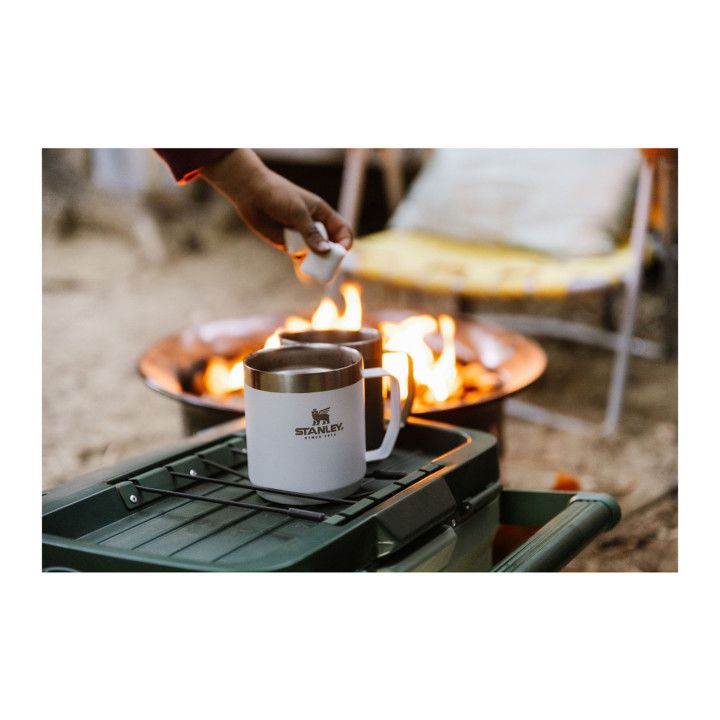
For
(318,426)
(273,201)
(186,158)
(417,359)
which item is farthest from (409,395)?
(417,359)

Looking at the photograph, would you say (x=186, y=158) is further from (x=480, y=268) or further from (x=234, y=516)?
(x=480, y=268)

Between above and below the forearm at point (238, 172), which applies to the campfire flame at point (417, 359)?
below

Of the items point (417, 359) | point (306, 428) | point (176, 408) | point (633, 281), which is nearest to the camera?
point (306, 428)

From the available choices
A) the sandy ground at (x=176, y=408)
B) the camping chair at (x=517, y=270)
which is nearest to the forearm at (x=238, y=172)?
the sandy ground at (x=176, y=408)

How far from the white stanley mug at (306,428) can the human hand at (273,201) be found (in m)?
0.31

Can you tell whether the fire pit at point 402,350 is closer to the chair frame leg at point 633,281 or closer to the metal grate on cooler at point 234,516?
the metal grate on cooler at point 234,516

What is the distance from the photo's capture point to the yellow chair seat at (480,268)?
83.7 inches

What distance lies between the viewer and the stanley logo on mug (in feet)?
2.38

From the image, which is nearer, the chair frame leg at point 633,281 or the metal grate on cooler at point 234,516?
the metal grate on cooler at point 234,516

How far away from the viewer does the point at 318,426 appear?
28.7 inches

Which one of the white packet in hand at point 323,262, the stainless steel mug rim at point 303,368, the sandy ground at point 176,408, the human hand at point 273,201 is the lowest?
the sandy ground at point 176,408

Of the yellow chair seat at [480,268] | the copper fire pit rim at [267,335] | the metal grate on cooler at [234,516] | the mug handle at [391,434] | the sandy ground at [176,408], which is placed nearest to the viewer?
the metal grate on cooler at [234,516]

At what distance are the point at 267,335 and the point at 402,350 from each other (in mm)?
380

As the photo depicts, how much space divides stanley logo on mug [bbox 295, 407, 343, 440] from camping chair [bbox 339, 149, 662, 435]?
4.77 feet
